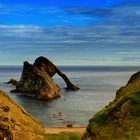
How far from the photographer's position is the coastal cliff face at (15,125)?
38.3m

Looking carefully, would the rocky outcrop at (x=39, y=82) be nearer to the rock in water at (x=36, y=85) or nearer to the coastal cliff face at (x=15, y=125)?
the rock in water at (x=36, y=85)

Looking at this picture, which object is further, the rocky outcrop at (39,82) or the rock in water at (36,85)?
the rocky outcrop at (39,82)

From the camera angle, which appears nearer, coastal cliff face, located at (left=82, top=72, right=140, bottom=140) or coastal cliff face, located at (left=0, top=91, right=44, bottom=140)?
coastal cliff face, located at (left=82, top=72, right=140, bottom=140)

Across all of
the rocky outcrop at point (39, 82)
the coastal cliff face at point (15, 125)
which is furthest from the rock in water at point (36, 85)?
the coastal cliff face at point (15, 125)

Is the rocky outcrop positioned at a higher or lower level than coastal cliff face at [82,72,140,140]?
lower

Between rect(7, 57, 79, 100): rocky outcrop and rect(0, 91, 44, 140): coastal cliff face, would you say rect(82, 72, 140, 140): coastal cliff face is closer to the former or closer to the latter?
rect(0, 91, 44, 140): coastal cliff face

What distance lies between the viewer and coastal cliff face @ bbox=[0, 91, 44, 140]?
38.3m

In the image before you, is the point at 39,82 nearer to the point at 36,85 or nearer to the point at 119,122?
the point at 36,85

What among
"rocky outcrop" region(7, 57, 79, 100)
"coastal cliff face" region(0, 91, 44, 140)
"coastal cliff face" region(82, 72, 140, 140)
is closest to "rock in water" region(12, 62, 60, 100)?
"rocky outcrop" region(7, 57, 79, 100)

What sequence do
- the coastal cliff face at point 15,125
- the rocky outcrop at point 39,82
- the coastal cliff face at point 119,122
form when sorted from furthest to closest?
1. the rocky outcrop at point 39,82
2. the coastal cliff face at point 15,125
3. the coastal cliff face at point 119,122

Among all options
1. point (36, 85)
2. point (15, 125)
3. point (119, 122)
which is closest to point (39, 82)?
point (36, 85)

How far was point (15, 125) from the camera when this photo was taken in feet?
129

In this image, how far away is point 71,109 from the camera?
9138 cm

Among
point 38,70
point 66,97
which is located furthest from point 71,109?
point 38,70
